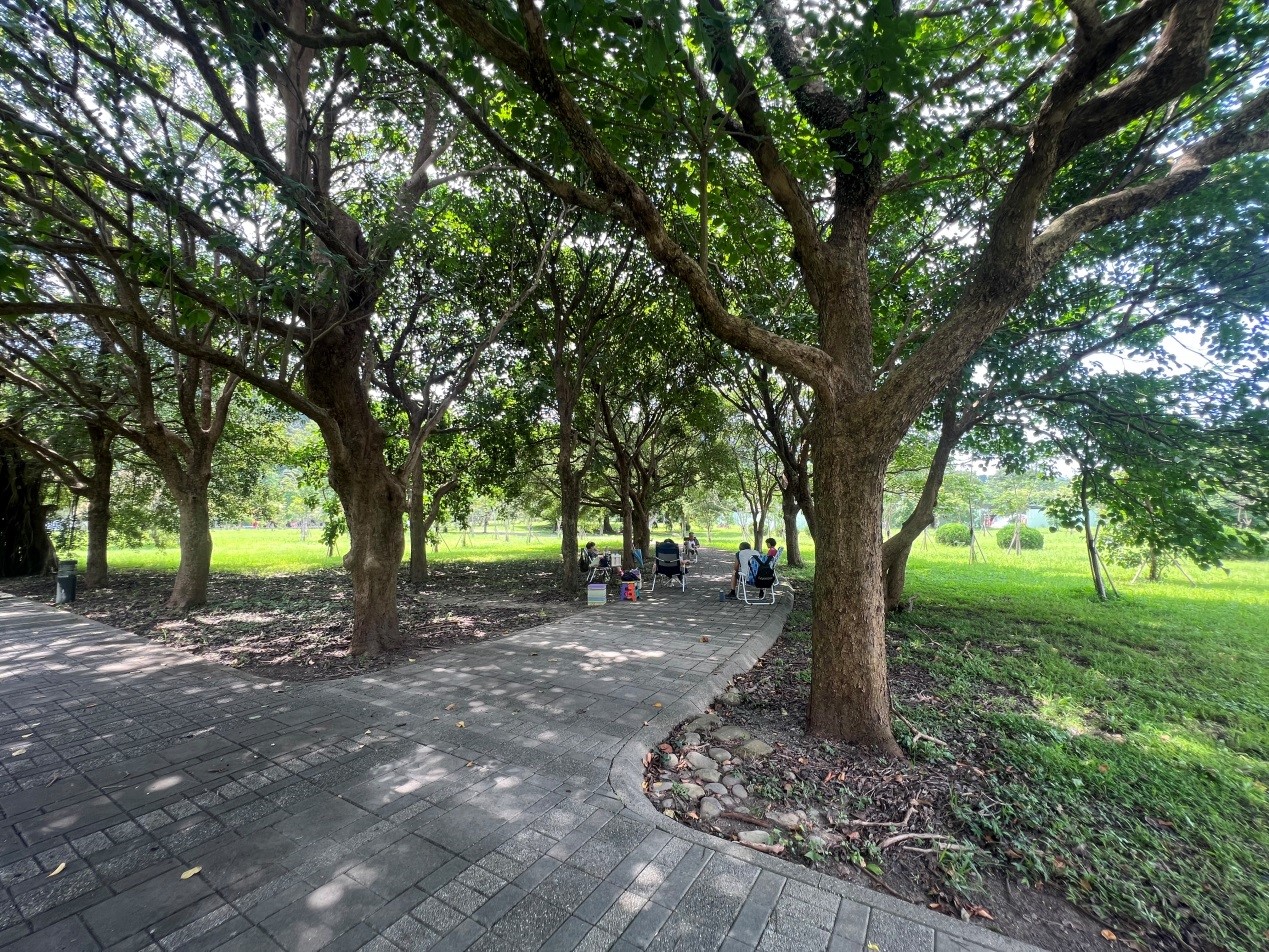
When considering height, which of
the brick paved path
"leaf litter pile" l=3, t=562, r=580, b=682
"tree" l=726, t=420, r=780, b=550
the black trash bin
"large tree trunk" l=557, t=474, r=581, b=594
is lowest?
the brick paved path

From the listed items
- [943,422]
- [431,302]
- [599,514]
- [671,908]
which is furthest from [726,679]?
[599,514]

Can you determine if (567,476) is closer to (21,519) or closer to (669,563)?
(669,563)

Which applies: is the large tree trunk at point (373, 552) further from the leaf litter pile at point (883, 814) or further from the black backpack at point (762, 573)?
the black backpack at point (762, 573)

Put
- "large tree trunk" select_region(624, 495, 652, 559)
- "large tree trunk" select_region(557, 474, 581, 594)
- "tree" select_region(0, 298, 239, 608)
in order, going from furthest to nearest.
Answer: "large tree trunk" select_region(624, 495, 652, 559)
"large tree trunk" select_region(557, 474, 581, 594)
"tree" select_region(0, 298, 239, 608)

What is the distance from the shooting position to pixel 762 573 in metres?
10.5

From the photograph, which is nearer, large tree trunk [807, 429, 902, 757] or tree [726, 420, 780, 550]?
large tree trunk [807, 429, 902, 757]

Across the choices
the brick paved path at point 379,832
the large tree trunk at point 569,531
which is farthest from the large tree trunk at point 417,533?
the brick paved path at point 379,832

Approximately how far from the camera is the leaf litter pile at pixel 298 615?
6457mm

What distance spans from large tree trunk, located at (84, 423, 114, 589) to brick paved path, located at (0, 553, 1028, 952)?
9325mm

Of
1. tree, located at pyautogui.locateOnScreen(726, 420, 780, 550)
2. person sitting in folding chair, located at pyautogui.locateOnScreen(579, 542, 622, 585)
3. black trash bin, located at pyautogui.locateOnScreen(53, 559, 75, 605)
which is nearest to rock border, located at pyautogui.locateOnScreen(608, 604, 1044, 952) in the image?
person sitting in folding chair, located at pyautogui.locateOnScreen(579, 542, 622, 585)

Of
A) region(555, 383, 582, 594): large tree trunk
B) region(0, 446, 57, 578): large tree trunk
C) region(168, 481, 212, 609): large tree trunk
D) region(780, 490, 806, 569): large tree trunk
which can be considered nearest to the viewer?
→ region(168, 481, 212, 609): large tree trunk

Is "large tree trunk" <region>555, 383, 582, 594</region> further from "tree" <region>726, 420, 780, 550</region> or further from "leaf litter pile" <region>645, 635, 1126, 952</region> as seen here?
"tree" <region>726, 420, 780, 550</region>

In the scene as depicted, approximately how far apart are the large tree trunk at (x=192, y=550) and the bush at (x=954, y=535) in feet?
119

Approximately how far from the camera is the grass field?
258cm
